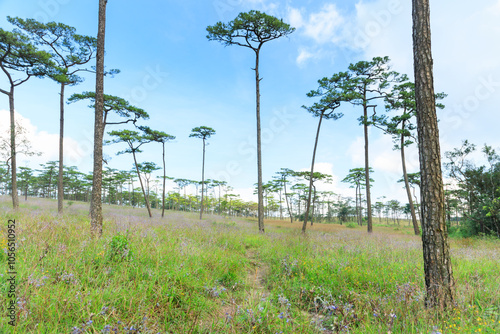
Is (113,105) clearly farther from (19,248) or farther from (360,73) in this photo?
(360,73)

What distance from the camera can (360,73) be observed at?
18344 millimetres

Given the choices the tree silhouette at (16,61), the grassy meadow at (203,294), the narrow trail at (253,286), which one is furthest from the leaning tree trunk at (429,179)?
the tree silhouette at (16,61)

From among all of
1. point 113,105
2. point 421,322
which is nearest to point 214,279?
point 421,322

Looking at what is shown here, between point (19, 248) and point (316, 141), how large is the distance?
58.6ft

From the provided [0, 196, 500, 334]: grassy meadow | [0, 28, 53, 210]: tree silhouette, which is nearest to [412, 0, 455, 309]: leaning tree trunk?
[0, 196, 500, 334]: grassy meadow

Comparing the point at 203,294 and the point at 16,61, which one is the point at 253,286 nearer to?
the point at 203,294

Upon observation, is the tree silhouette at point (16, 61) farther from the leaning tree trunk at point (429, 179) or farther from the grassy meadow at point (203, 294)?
the leaning tree trunk at point (429, 179)

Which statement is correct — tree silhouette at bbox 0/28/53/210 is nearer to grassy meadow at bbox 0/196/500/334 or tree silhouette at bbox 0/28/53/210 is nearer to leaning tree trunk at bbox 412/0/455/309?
grassy meadow at bbox 0/196/500/334

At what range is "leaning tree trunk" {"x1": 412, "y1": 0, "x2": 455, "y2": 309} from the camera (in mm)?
3232

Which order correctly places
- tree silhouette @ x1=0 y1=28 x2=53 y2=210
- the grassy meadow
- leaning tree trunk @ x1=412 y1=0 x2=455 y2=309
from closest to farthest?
the grassy meadow < leaning tree trunk @ x1=412 y1=0 x2=455 y2=309 < tree silhouette @ x1=0 y1=28 x2=53 y2=210

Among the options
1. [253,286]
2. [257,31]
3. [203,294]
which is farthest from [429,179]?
[257,31]

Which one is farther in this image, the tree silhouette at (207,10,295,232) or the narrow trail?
the tree silhouette at (207,10,295,232)

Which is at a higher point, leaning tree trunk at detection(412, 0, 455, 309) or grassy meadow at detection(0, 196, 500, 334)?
leaning tree trunk at detection(412, 0, 455, 309)

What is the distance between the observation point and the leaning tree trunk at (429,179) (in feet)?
10.6
